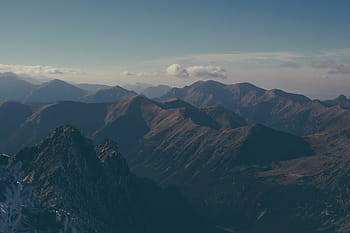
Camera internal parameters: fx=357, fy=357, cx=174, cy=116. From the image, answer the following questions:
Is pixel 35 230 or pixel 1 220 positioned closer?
pixel 1 220
